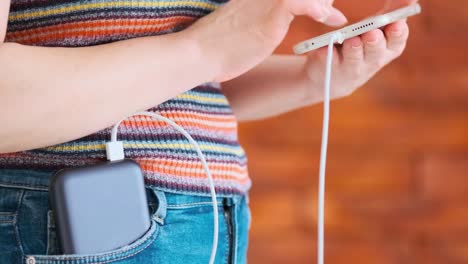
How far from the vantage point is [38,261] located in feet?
1.84

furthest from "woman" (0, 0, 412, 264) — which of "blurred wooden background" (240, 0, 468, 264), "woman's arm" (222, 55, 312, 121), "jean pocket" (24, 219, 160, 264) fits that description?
"blurred wooden background" (240, 0, 468, 264)

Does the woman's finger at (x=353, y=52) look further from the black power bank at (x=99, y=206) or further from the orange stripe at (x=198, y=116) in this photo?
the black power bank at (x=99, y=206)

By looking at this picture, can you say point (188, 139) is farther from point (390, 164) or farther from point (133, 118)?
point (390, 164)

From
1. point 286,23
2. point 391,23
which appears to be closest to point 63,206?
point 286,23

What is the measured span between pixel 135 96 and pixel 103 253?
0.13 m

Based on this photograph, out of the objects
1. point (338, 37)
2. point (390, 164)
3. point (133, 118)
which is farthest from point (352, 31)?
point (390, 164)

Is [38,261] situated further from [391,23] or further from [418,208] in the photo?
[418,208]

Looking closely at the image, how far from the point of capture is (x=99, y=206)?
0.56 m

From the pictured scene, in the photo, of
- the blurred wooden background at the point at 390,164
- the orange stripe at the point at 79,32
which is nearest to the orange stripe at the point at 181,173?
the orange stripe at the point at 79,32

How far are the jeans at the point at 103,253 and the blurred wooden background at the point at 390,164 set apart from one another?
1.06m

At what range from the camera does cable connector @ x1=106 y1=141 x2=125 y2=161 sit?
574 mm

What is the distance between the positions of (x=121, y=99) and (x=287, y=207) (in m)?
1.18

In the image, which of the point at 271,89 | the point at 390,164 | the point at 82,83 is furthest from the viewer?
the point at 390,164

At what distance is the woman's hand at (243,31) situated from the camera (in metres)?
0.58
